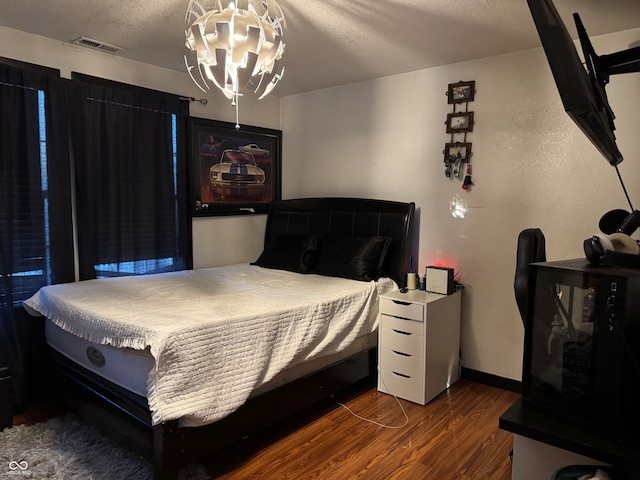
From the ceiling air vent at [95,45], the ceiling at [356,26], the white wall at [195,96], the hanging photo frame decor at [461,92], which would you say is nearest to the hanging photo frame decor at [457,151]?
the hanging photo frame decor at [461,92]

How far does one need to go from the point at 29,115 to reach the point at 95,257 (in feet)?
3.22

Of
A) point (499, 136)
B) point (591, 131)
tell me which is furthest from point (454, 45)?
point (591, 131)

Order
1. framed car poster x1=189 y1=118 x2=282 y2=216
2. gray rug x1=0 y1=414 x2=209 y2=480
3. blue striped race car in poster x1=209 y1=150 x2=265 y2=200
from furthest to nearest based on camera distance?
blue striped race car in poster x1=209 y1=150 x2=265 y2=200 < framed car poster x1=189 y1=118 x2=282 y2=216 < gray rug x1=0 y1=414 x2=209 y2=480

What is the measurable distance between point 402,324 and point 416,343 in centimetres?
15

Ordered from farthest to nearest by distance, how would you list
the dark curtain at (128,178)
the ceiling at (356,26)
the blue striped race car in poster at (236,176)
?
the blue striped race car in poster at (236,176)
the dark curtain at (128,178)
the ceiling at (356,26)

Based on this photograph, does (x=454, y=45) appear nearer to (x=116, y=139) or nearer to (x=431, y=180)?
(x=431, y=180)

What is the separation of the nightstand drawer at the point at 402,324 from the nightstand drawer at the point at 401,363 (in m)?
0.17

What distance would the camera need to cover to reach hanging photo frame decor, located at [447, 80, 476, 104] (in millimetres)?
3111

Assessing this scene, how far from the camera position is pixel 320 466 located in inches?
85.4

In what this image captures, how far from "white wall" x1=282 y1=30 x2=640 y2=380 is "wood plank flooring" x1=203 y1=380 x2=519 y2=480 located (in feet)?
Result: 2.24

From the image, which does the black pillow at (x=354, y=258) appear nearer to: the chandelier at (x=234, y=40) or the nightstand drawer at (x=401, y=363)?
the nightstand drawer at (x=401, y=363)

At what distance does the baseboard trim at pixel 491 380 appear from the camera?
119 inches

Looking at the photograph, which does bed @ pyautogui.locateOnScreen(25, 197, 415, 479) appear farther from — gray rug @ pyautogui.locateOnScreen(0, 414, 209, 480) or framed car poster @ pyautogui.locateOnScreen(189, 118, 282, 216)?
framed car poster @ pyautogui.locateOnScreen(189, 118, 282, 216)

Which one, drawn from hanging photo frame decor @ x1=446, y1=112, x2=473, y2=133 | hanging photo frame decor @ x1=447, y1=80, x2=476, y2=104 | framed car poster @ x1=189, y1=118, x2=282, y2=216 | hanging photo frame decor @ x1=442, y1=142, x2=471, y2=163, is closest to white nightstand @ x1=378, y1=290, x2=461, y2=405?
hanging photo frame decor @ x1=442, y1=142, x2=471, y2=163
